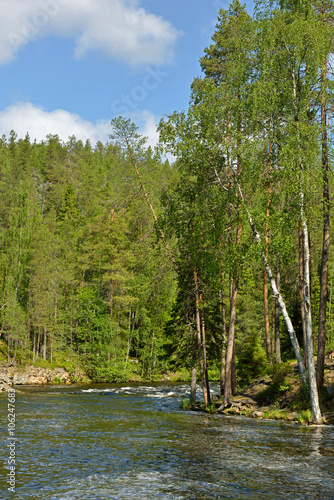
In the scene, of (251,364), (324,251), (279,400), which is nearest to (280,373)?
(279,400)

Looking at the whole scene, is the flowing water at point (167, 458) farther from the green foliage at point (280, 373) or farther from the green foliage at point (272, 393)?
the green foliage at point (280, 373)

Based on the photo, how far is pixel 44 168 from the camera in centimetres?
9519

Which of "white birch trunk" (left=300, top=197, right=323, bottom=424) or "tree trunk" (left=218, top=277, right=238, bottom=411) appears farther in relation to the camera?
"tree trunk" (left=218, top=277, right=238, bottom=411)

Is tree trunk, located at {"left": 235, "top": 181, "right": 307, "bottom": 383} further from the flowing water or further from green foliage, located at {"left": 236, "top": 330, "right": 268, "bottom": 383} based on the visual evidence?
green foliage, located at {"left": 236, "top": 330, "right": 268, "bottom": 383}

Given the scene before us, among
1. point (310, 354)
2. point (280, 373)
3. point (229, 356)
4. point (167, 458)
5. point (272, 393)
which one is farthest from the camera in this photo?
point (280, 373)

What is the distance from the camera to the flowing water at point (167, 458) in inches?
327

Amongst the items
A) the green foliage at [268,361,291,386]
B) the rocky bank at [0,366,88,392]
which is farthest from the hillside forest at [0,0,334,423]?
the rocky bank at [0,366,88,392]

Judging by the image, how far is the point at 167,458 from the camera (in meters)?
11.0

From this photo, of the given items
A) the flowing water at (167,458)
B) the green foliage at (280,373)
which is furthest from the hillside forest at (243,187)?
the flowing water at (167,458)

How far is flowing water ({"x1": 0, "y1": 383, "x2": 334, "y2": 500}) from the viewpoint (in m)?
8.31

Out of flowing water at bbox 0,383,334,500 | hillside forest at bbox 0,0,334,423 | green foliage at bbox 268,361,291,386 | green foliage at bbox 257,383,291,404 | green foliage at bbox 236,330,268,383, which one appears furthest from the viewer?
green foliage at bbox 236,330,268,383

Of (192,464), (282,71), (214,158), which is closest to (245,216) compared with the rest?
A: (214,158)

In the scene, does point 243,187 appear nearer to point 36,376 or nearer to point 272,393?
point 272,393

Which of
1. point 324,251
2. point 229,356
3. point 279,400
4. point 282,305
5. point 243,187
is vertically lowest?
point 279,400
